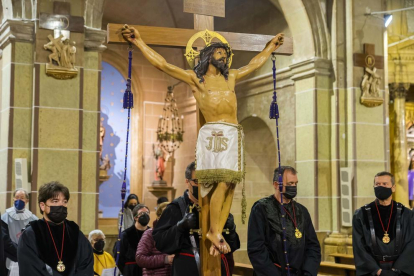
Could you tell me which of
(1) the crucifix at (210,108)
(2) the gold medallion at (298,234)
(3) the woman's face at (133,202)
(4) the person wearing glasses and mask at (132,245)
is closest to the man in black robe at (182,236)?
(1) the crucifix at (210,108)

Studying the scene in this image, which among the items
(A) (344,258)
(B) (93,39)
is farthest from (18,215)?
(A) (344,258)

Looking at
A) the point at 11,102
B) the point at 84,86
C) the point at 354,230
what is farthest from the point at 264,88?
the point at 354,230

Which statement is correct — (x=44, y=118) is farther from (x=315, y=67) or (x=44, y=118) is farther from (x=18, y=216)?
(x=315, y=67)

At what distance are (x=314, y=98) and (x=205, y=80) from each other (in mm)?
6728

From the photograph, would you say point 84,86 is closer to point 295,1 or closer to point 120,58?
point 295,1

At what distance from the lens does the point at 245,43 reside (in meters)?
5.45

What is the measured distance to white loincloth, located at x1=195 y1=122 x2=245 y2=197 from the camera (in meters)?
4.77

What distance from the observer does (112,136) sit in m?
15.4

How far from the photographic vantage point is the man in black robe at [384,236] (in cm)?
594

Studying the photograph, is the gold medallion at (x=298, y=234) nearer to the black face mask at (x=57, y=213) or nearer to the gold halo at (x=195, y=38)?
the gold halo at (x=195, y=38)

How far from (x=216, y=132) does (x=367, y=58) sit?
284 inches

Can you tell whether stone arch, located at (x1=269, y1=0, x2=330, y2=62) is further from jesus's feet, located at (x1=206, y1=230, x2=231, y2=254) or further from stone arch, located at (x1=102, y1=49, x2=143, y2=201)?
jesus's feet, located at (x1=206, y1=230, x2=231, y2=254)

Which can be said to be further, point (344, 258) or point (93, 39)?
point (344, 258)

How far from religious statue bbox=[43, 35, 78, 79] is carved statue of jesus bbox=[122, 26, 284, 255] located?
4.50 metres
